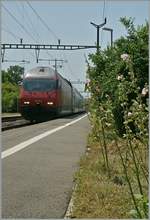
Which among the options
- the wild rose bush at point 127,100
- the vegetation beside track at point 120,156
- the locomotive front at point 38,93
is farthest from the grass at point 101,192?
the locomotive front at point 38,93

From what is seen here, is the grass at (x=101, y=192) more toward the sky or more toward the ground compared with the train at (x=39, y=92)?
more toward the ground

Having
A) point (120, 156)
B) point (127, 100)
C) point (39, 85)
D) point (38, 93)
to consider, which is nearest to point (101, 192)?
point (120, 156)

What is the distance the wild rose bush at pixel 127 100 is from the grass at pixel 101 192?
21 centimetres

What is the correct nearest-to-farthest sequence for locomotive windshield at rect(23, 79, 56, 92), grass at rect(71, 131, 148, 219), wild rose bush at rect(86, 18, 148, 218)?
wild rose bush at rect(86, 18, 148, 218), grass at rect(71, 131, 148, 219), locomotive windshield at rect(23, 79, 56, 92)

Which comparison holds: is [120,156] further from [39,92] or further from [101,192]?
[39,92]

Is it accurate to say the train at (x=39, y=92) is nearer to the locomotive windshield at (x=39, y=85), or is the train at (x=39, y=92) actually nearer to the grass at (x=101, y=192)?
the locomotive windshield at (x=39, y=85)

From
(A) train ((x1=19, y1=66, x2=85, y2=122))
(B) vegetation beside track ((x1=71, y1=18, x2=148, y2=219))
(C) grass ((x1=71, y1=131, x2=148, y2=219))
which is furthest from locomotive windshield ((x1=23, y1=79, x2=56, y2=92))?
(C) grass ((x1=71, y1=131, x2=148, y2=219))

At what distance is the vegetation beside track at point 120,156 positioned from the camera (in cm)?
592

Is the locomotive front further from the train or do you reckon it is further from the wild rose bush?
the wild rose bush

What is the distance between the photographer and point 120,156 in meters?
7.86

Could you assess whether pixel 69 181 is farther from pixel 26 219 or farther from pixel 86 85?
pixel 26 219

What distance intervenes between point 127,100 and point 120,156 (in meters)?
1.75

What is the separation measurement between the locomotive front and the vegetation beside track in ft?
70.5

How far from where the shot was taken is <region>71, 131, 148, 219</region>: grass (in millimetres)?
6742
